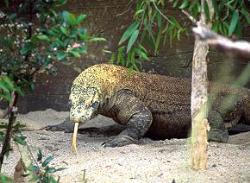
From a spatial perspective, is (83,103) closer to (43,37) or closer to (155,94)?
(155,94)

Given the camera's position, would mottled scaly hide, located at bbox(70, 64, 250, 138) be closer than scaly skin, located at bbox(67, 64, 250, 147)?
No

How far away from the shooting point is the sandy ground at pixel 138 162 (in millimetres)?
2324

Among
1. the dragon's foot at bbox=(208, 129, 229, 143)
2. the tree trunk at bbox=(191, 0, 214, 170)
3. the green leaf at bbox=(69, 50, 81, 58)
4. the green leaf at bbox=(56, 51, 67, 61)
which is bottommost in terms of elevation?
the dragon's foot at bbox=(208, 129, 229, 143)

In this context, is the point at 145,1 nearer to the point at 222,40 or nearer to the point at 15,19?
the point at 15,19

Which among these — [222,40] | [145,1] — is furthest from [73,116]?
[222,40]

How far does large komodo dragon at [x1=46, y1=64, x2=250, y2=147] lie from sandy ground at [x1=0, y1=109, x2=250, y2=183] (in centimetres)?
20

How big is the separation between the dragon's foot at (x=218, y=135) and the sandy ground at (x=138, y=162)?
0.11 metres

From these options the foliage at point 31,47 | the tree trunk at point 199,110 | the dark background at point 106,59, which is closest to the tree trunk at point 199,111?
the tree trunk at point 199,110

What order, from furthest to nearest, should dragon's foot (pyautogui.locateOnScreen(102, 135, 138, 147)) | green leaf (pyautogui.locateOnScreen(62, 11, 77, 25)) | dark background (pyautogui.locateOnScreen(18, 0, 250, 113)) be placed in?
dark background (pyautogui.locateOnScreen(18, 0, 250, 113)), dragon's foot (pyautogui.locateOnScreen(102, 135, 138, 147)), green leaf (pyautogui.locateOnScreen(62, 11, 77, 25))

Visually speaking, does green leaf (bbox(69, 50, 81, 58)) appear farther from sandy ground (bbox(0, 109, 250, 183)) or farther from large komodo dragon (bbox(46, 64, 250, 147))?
large komodo dragon (bbox(46, 64, 250, 147))

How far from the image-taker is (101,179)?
93.5 inches

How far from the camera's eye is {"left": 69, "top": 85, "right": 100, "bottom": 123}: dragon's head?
3525 millimetres

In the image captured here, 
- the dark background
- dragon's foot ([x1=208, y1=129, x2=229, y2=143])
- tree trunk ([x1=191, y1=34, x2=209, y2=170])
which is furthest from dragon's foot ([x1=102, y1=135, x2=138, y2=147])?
tree trunk ([x1=191, y1=34, x2=209, y2=170])

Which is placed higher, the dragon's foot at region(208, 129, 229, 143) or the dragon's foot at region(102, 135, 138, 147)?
the dragon's foot at region(208, 129, 229, 143)
